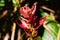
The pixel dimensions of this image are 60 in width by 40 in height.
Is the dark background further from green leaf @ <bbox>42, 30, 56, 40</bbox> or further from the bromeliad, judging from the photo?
the bromeliad

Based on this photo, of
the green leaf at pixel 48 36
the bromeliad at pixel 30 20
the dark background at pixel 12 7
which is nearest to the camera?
the bromeliad at pixel 30 20

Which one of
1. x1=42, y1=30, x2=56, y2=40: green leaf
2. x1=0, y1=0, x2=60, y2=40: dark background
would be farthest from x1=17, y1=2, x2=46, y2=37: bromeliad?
x1=0, y1=0, x2=60, y2=40: dark background

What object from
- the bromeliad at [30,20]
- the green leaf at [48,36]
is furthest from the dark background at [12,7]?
the bromeliad at [30,20]

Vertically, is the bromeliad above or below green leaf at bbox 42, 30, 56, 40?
above

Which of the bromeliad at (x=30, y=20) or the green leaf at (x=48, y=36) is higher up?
the bromeliad at (x=30, y=20)

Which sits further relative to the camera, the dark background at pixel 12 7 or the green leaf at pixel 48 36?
the dark background at pixel 12 7

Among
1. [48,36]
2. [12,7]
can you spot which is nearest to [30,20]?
[48,36]

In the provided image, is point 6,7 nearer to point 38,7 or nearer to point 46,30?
point 38,7

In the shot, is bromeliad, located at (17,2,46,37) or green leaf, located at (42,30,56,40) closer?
bromeliad, located at (17,2,46,37)

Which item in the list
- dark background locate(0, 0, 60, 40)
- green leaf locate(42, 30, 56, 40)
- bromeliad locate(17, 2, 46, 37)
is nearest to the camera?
bromeliad locate(17, 2, 46, 37)

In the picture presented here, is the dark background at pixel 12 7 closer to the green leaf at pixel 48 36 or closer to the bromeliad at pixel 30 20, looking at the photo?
the green leaf at pixel 48 36

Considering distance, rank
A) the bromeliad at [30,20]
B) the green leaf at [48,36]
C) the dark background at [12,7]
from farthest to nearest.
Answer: the dark background at [12,7] → the green leaf at [48,36] → the bromeliad at [30,20]

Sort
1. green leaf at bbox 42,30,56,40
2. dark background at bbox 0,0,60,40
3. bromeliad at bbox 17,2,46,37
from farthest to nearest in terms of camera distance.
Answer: dark background at bbox 0,0,60,40 → green leaf at bbox 42,30,56,40 → bromeliad at bbox 17,2,46,37
